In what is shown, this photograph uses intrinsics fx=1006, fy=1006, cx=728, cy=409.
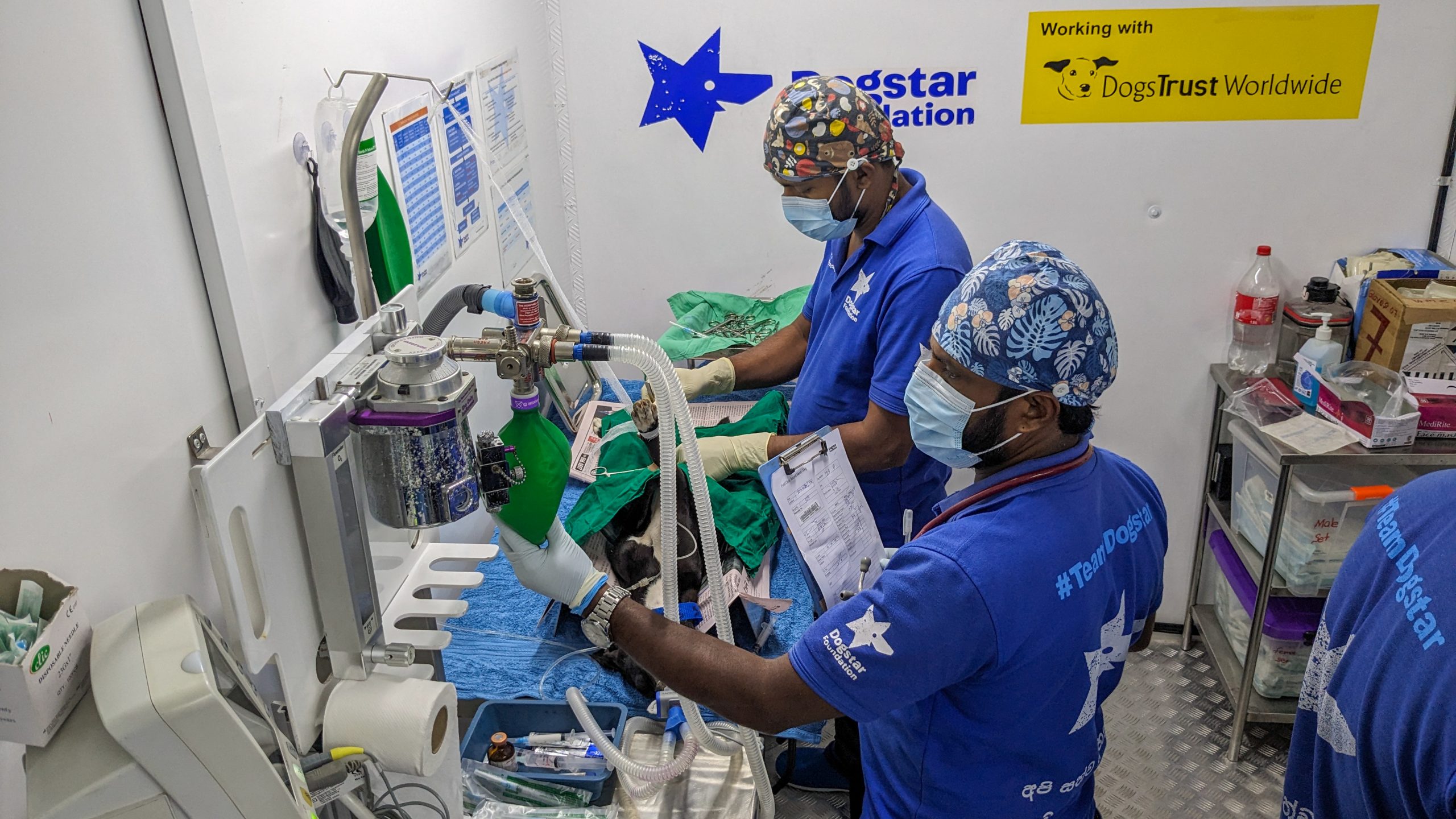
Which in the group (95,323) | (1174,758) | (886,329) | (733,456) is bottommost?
(1174,758)

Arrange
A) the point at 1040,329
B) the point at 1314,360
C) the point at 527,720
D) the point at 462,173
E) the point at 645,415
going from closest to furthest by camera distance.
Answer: the point at 1040,329 < the point at 527,720 < the point at 462,173 < the point at 645,415 < the point at 1314,360

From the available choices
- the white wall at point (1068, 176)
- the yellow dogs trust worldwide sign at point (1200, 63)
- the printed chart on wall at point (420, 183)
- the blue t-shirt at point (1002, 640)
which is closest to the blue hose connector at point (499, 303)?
the printed chart on wall at point (420, 183)

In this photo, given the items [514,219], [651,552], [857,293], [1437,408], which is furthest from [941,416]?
[1437,408]

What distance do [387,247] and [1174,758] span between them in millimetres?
2426

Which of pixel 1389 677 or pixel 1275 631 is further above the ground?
pixel 1389 677

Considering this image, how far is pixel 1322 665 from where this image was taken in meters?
1.28

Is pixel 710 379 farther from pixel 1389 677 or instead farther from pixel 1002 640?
pixel 1389 677

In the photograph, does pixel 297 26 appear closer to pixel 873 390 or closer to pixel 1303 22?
pixel 873 390

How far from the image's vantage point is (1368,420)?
2.48 m

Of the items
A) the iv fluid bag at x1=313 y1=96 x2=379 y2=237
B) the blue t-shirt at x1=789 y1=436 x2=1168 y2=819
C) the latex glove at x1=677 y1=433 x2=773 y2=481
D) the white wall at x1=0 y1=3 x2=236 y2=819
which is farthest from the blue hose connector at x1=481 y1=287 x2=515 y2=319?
the latex glove at x1=677 y1=433 x2=773 y2=481

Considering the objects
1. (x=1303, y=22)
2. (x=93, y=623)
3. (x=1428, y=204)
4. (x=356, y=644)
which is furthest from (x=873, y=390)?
(x=1428, y=204)

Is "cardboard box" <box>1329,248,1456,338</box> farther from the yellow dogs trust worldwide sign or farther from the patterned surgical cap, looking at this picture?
the patterned surgical cap

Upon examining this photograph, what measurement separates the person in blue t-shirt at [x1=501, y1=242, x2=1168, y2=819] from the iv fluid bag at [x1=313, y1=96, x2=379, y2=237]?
21.1 inches

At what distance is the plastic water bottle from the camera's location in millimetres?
2861
